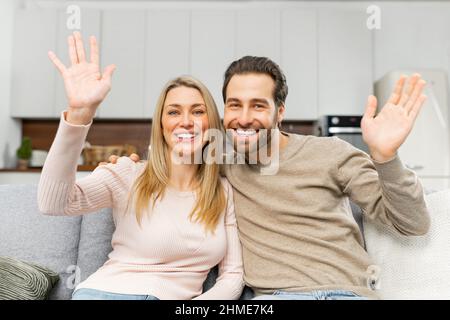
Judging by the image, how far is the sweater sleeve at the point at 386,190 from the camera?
89cm

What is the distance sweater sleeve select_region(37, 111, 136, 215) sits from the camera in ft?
2.66

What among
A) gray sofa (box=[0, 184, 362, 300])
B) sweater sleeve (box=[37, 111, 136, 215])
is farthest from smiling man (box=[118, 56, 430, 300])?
sweater sleeve (box=[37, 111, 136, 215])

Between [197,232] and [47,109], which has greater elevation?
[47,109]

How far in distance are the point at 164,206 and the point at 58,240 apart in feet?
1.11

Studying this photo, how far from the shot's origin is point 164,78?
330cm

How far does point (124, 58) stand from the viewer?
3.30 meters

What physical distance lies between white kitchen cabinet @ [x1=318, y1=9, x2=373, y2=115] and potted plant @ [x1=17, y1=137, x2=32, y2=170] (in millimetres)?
2193

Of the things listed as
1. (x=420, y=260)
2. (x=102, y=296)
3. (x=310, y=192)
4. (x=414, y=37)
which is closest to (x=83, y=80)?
(x=102, y=296)

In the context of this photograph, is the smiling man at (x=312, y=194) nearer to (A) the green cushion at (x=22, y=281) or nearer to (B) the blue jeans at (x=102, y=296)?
(B) the blue jeans at (x=102, y=296)

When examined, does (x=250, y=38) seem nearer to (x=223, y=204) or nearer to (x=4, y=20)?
(x=4, y=20)

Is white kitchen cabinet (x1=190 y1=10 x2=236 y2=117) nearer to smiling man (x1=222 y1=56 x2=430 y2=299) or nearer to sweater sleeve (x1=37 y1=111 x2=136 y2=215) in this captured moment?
smiling man (x1=222 y1=56 x2=430 y2=299)
